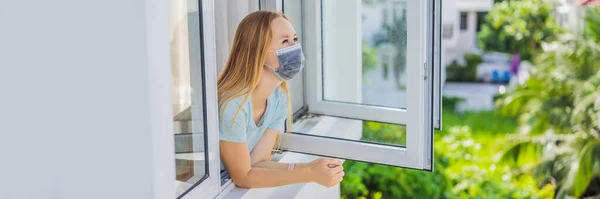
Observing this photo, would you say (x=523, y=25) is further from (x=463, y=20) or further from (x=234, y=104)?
(x=234, y=104)

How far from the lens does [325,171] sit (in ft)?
6.81

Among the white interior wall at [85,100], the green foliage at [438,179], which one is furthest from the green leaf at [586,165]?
the white interior wall at [85,100]

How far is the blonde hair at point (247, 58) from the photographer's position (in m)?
2.05

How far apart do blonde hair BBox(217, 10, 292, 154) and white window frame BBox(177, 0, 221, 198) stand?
18 cm

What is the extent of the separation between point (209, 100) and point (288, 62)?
0.35 metres

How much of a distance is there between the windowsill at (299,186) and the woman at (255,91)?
0.04 metres

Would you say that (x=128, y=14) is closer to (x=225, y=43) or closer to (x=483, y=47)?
(x=225, y=43)

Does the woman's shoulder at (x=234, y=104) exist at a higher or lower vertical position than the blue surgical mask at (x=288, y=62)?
lower

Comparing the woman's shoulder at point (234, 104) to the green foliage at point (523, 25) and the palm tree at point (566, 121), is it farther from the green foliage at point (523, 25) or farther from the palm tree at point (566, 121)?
the green foliage at point (523, 25)

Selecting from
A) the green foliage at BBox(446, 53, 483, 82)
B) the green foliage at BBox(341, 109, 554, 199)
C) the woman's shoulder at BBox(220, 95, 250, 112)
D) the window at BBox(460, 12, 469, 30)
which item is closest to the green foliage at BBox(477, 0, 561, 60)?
the green foliage at BBox(446, 53, 483, 82)

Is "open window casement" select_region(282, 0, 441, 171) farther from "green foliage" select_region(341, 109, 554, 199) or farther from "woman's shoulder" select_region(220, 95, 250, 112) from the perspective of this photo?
"woman's shoulder" select_region(220, 95, 250, 112)

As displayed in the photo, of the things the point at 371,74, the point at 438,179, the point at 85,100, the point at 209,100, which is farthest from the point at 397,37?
the point at 438,179

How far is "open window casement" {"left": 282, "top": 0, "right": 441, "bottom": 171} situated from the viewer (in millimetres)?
2287

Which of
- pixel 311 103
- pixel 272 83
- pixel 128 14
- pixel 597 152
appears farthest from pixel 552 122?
pixel 128 14
